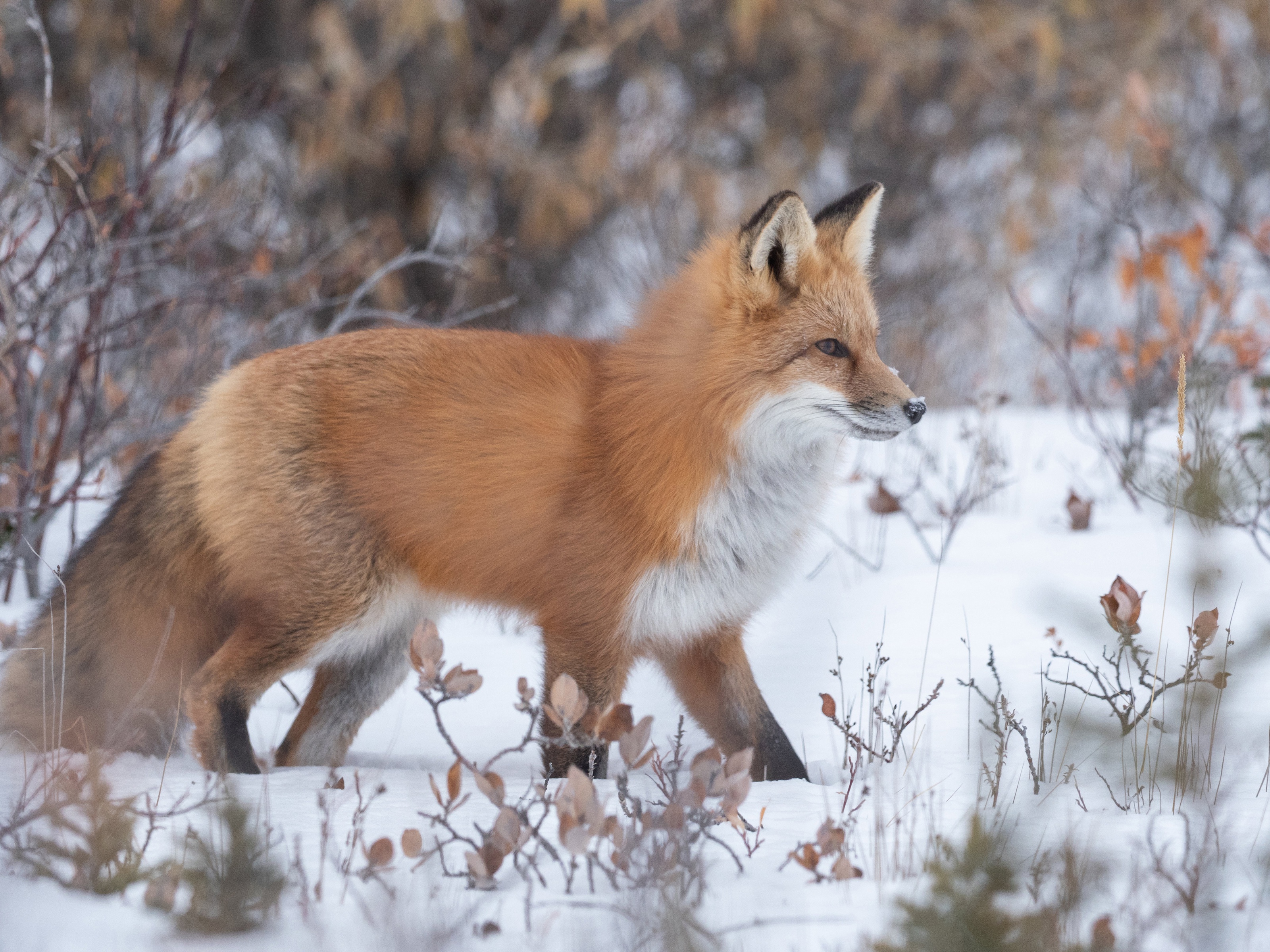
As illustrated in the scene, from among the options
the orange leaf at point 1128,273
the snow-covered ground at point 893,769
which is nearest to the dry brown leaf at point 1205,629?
the snow-covered ground at point 893,769

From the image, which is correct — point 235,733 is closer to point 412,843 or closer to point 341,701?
point 341,701

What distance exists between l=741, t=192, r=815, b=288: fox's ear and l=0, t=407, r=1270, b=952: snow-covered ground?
2.72ft

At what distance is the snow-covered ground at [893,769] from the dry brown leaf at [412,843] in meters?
0.06

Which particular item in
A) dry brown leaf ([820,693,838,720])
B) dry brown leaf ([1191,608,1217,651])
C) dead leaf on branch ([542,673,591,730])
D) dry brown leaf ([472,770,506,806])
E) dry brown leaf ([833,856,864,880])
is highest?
dry brown leaf ([1191,608,1217,651])

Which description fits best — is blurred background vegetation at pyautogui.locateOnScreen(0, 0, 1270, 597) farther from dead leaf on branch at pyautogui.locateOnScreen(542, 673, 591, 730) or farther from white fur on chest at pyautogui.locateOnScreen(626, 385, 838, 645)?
dead leaf on branch at pyautogui.locateOnScreen(542, 673, 591, 730)

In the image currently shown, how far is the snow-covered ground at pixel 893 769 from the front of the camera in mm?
1900

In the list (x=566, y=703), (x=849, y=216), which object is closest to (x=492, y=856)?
(x=566, y=703)

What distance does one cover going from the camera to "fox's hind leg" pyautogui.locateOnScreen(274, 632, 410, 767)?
370 centimetres

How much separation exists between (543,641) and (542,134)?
349 inches

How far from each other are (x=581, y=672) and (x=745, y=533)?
608 mm

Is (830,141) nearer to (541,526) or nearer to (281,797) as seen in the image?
(541,526)

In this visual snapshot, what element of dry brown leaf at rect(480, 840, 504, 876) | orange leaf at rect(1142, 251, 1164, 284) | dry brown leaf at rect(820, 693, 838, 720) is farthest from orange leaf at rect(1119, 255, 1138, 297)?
dry brown leaf at rect(480, 840, 504, 876)

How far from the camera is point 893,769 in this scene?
286 centimetres

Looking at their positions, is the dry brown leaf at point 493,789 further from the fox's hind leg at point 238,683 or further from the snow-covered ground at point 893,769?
the fox's hind leg at point 238,683
